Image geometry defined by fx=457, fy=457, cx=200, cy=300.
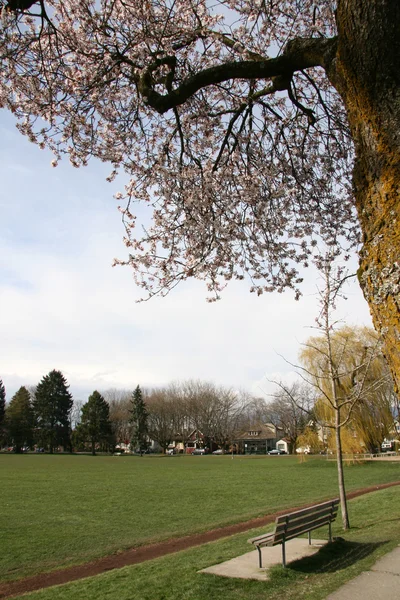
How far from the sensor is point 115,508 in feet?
56.0

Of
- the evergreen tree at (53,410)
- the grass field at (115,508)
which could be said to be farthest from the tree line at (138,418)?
the grass field at (115,508)

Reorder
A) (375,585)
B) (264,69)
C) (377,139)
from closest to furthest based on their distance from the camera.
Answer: (377,139)
(264,69)
(375,585)

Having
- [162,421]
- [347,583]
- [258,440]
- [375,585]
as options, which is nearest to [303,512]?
[347,583]

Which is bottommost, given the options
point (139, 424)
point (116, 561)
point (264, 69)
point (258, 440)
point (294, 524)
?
point (116, 561)

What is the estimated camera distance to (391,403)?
1385 inches

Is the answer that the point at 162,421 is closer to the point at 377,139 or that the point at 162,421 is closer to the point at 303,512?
the point at 303,512

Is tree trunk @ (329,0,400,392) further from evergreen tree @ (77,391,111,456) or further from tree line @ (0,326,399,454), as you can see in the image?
evergreen tree @ (77,391,111,456)

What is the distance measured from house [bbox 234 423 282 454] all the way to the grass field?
81.3 meters

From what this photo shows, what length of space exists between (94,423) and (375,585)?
259 ft

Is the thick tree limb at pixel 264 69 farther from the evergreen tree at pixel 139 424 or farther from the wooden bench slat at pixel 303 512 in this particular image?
the evergreen tree at pixel 139 424

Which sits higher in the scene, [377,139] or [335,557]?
[377,139]

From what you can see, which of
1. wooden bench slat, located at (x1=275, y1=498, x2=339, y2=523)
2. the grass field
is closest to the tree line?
the grass field

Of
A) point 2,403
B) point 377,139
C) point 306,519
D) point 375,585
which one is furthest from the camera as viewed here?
point 2,403

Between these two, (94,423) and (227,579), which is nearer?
(227,579)
